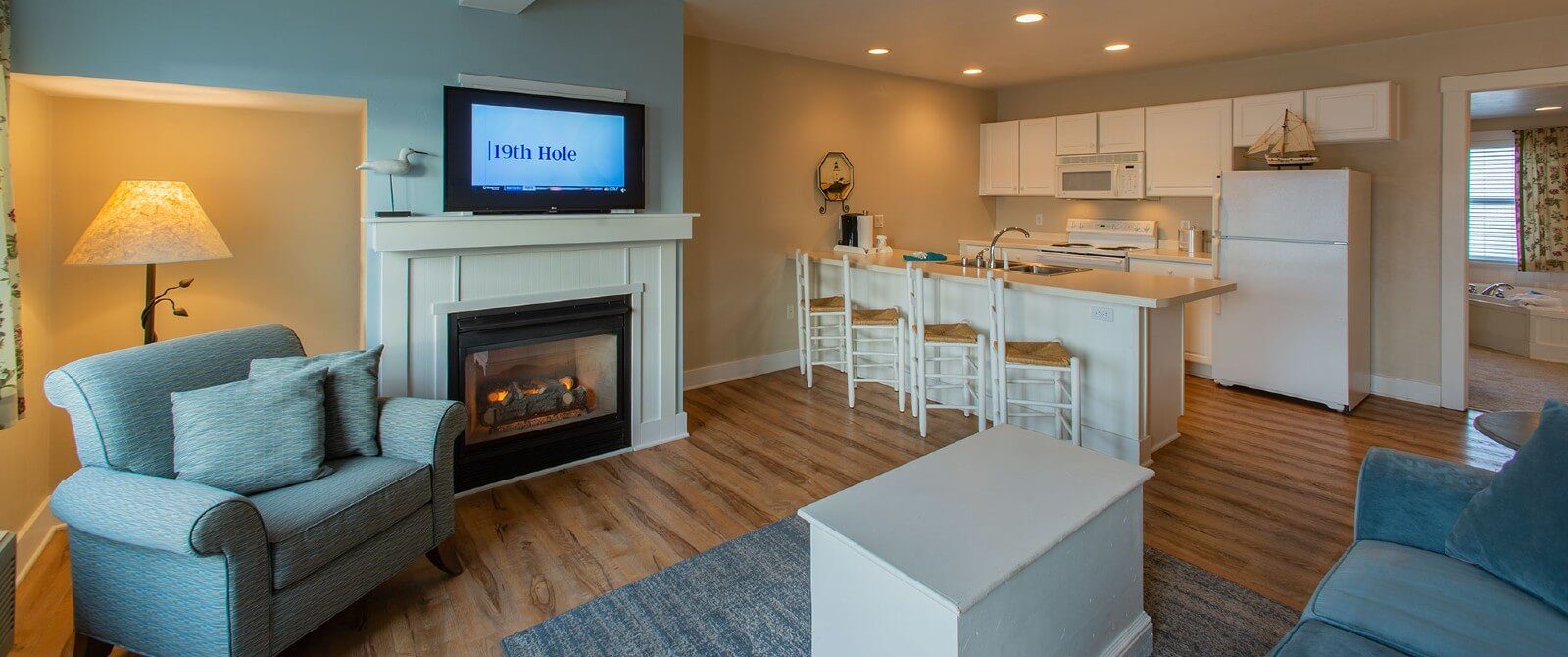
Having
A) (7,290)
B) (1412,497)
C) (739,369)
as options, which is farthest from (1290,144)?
(7,290)

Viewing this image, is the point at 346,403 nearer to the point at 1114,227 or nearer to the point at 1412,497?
the point at 1412,497

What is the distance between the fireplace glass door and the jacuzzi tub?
7.16 meters

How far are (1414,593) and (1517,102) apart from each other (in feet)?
20.7

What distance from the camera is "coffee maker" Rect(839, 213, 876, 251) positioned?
5.41 metres

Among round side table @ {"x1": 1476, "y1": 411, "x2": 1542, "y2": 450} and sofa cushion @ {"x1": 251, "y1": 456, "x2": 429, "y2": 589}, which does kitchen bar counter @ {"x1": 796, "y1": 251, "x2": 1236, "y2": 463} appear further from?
sofa cushion @ {"x1": 251, "y1": 456, "x2": 429, "y2": 589}

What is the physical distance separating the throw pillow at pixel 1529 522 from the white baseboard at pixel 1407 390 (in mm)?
3525

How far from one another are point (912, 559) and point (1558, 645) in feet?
4.01

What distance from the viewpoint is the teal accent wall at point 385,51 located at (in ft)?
7.79

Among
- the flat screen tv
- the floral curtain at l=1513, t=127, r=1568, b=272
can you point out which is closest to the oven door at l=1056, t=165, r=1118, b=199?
the flat screen tv

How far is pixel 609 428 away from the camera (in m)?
3.61

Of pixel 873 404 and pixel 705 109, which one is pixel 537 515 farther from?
pixel 705 109

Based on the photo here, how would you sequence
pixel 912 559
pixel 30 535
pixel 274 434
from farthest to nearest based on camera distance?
1. pixel 30 535
2. pixel 274 434
3. pixel 912 559

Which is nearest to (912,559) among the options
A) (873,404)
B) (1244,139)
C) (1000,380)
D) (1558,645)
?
Answer: (1558,645)

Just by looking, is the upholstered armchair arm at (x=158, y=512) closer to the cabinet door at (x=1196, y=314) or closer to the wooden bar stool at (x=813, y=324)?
the wooden bar stool at (x=813, y=324)
